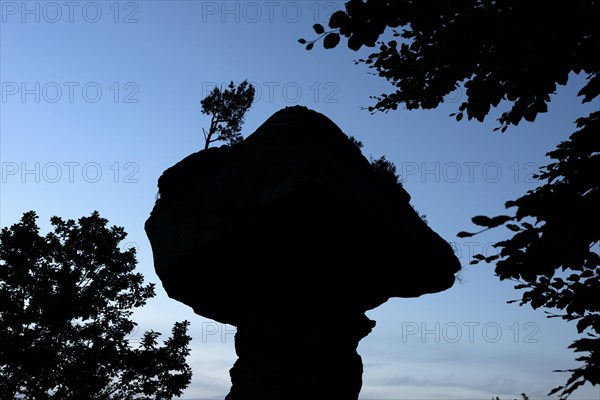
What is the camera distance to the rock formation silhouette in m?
7.38

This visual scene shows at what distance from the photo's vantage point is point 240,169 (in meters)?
8.18

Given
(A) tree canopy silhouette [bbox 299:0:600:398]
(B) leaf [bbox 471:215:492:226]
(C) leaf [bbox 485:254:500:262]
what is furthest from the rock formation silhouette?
(B) leaf [bbox 471:215:492:226]

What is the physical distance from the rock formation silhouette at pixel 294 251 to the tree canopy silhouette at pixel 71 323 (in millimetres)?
7010

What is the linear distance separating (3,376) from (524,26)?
48.0ft

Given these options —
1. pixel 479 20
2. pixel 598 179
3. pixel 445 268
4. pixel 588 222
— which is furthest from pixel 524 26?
pixel 445 268

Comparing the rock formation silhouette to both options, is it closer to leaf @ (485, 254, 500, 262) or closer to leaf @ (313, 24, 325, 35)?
leaf @ (313, 24, 325, 35)

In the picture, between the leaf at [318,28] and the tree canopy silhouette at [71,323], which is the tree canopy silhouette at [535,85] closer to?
the leaf at [318,28]

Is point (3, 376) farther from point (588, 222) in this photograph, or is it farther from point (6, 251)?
point (588, 222)

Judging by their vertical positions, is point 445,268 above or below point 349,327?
above

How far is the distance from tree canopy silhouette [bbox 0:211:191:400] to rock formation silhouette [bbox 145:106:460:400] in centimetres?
701

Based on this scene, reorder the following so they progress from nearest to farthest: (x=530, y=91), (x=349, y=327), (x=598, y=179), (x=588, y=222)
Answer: (x=588, y=222) → (x=598, y=179) → (x=530, y=91) → (x=349, y=327)

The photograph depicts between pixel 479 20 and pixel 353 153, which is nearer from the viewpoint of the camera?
pixel 479 20

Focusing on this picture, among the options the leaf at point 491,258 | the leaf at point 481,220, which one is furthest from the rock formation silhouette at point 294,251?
the leaf at point 481,220

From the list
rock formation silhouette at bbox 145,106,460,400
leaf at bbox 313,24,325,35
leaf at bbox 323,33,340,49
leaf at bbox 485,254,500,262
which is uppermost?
leaf at bbox 313,24,325,35
